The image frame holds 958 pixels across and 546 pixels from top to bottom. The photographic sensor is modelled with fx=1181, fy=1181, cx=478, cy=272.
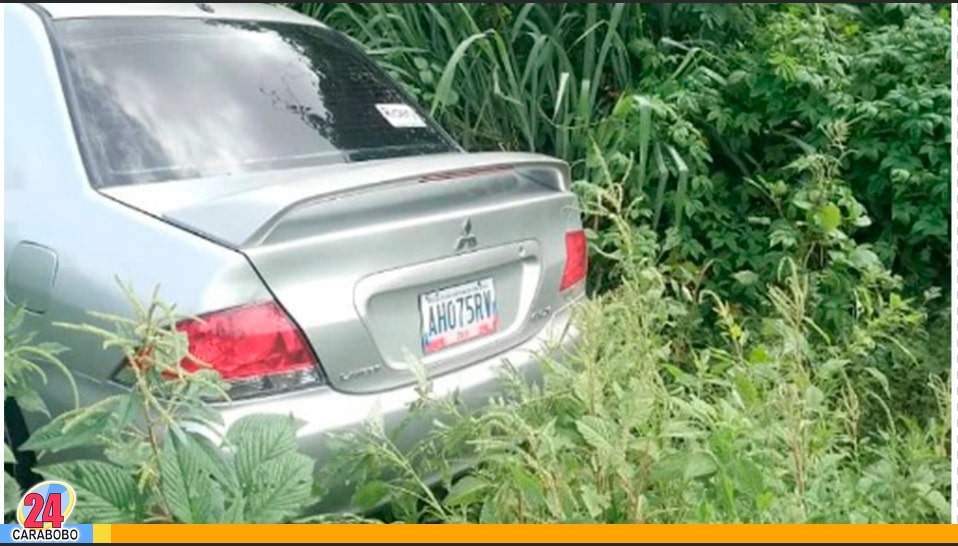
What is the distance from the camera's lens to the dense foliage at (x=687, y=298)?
2143mm

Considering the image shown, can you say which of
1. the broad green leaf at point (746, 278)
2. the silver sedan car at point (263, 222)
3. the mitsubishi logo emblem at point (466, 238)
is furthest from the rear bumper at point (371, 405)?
the broad green leaf at point (746, 278)

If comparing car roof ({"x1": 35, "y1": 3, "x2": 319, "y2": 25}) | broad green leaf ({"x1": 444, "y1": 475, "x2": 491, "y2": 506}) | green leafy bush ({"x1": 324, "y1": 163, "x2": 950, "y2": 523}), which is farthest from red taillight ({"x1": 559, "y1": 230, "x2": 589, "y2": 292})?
car roof ({"x1": 35, "y1": 3, "x2": 319, "y2": 25})

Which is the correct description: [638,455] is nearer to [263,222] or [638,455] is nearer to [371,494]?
[371,494]

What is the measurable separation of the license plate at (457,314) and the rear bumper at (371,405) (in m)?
0.08

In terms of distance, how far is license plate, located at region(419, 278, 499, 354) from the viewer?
2811 mm

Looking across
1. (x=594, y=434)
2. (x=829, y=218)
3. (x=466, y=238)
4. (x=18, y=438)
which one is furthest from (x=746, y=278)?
(x=18, y=438)

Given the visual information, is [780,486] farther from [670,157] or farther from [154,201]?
[670,157]

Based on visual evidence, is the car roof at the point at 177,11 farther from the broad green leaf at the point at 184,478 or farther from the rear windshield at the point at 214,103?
the broad green leaf at the point at 184,478

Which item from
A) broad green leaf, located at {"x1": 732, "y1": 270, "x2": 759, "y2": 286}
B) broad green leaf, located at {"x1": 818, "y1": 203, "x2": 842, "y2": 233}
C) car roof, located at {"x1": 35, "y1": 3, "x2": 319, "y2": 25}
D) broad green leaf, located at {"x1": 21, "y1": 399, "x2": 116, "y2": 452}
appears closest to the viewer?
broad green leaf, located at {"x1": 21, "y1": 399, "x2": 116, "y2": 452}

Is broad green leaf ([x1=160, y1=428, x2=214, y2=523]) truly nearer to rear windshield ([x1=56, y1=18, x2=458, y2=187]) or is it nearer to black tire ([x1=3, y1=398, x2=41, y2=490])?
black tire ([x1=3, y1=398, x2=41, y2=490])

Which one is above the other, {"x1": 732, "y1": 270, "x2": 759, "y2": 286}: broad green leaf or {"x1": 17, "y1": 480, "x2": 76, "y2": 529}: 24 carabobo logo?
{"x1": 17, "y1": 480, "x2": 76, "y2": 529}: 24 carabobo logo

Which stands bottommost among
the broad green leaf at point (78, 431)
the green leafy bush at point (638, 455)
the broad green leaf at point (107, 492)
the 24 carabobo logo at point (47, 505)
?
the green leafy bush at point (638, 455)

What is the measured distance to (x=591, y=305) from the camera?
259 centimetres

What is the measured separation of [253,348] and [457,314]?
60 centimetres
